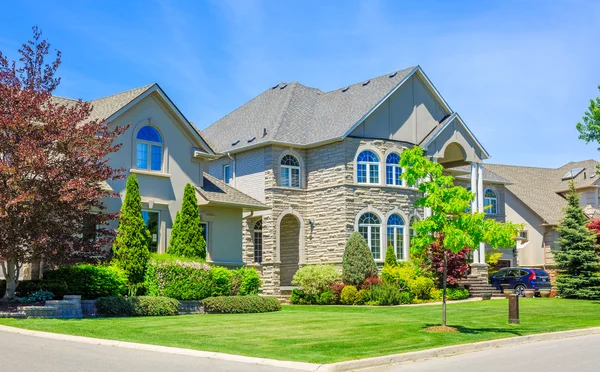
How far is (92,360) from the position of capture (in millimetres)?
12891

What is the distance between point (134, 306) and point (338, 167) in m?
15.5

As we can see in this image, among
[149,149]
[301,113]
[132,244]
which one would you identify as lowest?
[132,244]

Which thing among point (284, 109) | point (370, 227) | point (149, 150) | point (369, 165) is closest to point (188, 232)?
point (149, 150)

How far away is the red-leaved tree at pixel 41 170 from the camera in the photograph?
20.0m

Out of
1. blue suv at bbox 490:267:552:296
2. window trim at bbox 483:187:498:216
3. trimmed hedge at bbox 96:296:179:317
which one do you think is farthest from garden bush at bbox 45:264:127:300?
window trim at bbox 483:187:498:216

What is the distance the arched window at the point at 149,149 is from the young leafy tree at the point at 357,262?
32.1 ft

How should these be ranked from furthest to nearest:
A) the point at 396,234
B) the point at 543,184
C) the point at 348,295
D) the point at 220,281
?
1. the point at 543,184
2. the point at 396,234
3. the point at 348,295
4. the point at 220,281

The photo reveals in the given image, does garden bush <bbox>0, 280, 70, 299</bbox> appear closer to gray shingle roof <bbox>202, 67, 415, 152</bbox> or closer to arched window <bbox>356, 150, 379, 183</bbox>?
gray shingle roof <bbox>202, 67, 415, 152</bbox>

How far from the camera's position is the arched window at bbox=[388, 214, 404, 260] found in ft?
120

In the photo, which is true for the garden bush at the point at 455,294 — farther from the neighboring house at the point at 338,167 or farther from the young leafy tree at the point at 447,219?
the young leafy tree at the point at 447,219

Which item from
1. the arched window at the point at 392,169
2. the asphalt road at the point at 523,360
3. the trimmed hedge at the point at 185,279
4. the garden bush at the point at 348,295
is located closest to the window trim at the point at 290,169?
the arched window at the point at 392,169

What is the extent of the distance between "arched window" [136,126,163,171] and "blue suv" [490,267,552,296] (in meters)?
19.8

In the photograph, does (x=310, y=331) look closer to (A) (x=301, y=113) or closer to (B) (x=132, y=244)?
(B) (x=132, y=244)

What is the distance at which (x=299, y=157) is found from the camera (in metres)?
37.8
